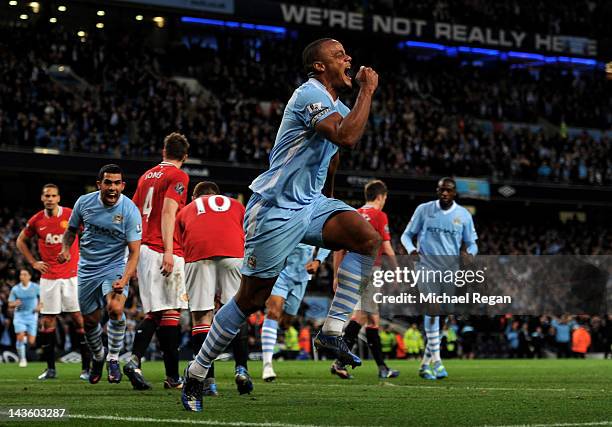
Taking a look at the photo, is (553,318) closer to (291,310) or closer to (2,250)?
(2,250)

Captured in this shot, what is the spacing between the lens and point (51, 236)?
1420 centimetres

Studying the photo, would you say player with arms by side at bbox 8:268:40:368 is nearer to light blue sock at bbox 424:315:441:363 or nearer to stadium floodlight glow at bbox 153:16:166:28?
light blue sock at bbox 424:315:441:363

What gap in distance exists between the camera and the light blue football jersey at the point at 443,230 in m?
13.6

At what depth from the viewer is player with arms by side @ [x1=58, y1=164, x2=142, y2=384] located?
10.8 meters

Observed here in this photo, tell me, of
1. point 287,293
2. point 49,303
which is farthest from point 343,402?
point 49,303

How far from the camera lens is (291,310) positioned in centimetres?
1337

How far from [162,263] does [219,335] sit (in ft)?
10.1

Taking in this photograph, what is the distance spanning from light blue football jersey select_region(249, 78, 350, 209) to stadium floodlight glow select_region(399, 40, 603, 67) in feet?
135

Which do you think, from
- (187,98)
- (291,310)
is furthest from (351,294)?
(187,98)

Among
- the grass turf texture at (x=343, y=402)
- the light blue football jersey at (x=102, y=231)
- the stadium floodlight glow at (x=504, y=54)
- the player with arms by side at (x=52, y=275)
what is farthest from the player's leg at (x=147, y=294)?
the stadium floodlight glow at (x=504, y=54)

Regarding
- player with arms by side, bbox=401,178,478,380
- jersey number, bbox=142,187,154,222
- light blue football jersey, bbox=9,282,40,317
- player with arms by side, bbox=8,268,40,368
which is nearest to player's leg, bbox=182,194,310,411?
jersey number, bbox=142,187,154,222

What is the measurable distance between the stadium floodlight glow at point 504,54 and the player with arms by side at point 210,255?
3815cm

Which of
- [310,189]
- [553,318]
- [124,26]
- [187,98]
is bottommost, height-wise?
[553,318]

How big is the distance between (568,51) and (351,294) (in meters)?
45.0
